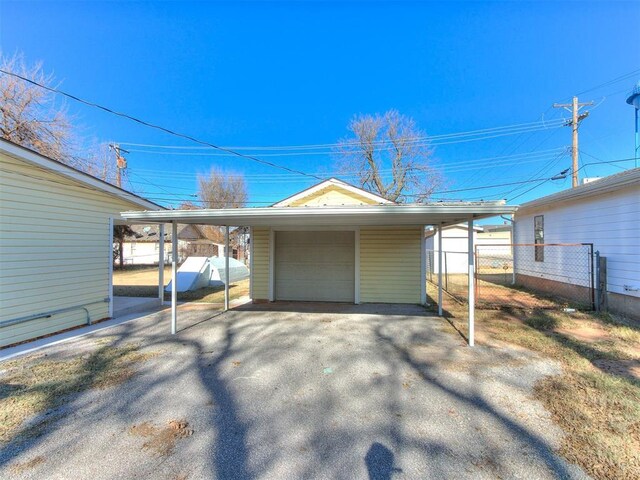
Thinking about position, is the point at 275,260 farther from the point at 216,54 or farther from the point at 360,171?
the point at 360,171

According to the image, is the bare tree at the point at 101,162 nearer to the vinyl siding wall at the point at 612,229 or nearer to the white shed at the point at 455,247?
the white shed at the point at 455,247

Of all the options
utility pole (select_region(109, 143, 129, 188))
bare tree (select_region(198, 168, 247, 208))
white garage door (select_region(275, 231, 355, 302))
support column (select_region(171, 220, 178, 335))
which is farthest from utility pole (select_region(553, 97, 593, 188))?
bare tree (select_region(198, 168, 247, 208))

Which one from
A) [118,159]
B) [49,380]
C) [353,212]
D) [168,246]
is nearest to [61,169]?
[49,380]

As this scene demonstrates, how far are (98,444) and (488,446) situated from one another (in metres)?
3.02

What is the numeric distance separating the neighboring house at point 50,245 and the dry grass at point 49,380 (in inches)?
49.0

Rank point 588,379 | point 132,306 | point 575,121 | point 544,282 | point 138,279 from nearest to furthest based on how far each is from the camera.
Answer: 1. point 588,379
2. point 132,306
3. point 544,282
4. point 575,121
5. point 138,279

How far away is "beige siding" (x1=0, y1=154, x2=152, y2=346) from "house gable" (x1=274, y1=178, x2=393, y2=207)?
4.76 metres

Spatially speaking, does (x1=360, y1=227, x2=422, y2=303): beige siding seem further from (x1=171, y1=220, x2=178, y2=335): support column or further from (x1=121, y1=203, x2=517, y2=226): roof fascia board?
(x1=171, y1=220, x2=178, y2=335): support column

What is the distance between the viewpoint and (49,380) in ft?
11.7

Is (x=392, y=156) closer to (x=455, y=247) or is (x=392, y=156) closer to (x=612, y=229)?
(x=455, y=247)

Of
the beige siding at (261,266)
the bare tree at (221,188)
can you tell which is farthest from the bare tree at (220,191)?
the beige siding at (261,266)

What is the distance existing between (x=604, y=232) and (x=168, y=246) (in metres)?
32.1

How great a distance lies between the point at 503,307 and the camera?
22.9 feet

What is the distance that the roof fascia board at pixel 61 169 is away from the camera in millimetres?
4680
